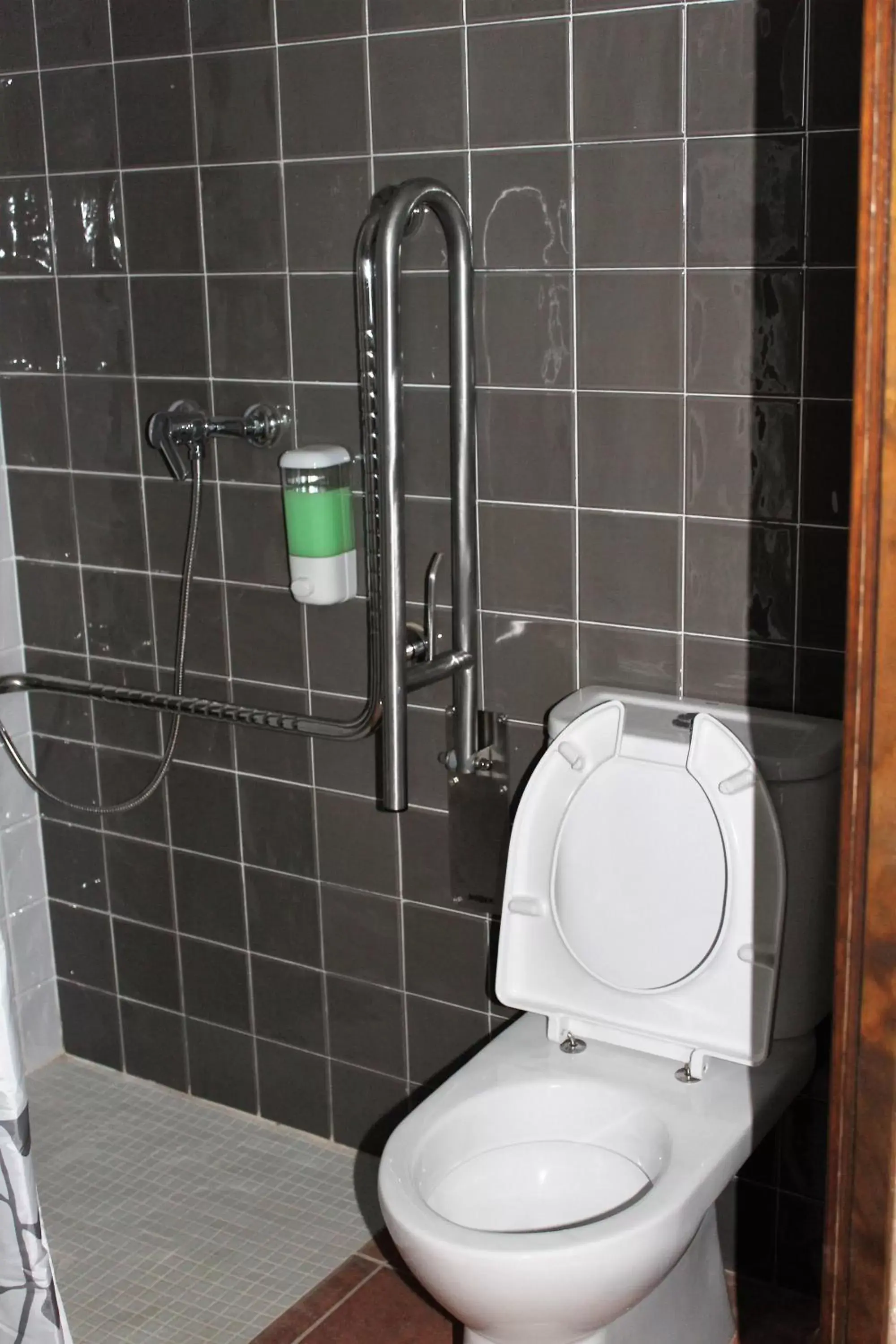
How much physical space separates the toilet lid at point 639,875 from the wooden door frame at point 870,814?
2.34 ft

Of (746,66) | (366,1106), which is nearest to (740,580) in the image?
(746,66)

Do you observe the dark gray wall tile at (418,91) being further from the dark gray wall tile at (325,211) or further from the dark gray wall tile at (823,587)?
the dark gray wall tile at (823,587)

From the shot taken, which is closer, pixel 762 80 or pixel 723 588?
pixel 762 80

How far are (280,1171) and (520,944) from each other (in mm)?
713

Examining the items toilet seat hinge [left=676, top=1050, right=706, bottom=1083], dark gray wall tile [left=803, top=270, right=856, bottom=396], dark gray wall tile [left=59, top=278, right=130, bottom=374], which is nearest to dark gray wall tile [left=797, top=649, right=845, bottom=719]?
dark gray wall tile [left=803, top=270, right=856, bottom=396]

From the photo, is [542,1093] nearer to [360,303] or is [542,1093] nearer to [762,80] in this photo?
[360,303]

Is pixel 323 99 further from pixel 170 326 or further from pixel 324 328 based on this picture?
pixel 170 326

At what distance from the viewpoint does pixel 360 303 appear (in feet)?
6.21

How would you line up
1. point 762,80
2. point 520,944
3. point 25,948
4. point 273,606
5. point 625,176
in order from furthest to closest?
point 25,948
point 273,606
point 520,944
point 625,176
point 762,80

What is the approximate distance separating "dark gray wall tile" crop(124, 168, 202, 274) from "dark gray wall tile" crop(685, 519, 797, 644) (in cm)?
85

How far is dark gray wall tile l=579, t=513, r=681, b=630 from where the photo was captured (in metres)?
1.81

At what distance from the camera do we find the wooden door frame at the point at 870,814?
830 mm

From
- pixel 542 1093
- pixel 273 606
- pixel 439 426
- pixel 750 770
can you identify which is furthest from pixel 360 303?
pixel 542 1093

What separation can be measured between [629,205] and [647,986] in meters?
0.92
